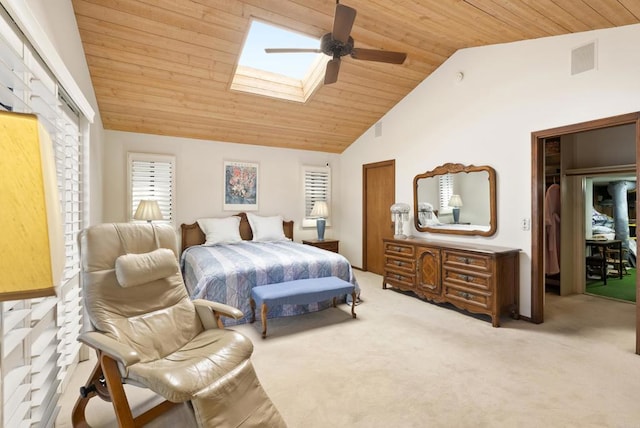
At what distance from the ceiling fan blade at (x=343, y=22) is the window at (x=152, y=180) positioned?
3473 mm

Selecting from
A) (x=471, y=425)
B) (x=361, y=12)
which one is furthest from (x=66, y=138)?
(x=471, y=425)

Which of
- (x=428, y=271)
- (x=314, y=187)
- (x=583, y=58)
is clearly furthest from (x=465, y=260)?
(x=314, y=187)

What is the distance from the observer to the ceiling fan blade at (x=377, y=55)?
10.1 feet

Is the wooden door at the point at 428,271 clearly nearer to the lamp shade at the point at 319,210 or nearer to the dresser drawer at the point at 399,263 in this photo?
the dresser drawer at the point at 399,263

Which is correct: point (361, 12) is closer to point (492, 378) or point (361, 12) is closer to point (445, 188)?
point (445, 188)

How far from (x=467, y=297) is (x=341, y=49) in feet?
9.91

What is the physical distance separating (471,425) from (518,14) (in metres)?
3.47

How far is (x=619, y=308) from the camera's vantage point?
3871 mm

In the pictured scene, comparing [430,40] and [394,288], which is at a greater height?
[430,40]

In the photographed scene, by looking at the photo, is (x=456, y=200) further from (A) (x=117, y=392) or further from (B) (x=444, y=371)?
(A) (x=117, y=392)

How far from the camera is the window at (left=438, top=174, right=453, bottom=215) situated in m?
4.44

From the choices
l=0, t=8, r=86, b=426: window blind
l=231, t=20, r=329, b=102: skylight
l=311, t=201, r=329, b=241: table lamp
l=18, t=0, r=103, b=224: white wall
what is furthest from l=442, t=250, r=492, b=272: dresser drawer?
l=18, t=0, r=103, b=224: white wall

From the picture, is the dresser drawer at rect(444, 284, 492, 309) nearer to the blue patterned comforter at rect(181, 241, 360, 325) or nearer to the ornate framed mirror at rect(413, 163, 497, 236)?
the ornate framed mirror at rect(413, 163, 497, 236)

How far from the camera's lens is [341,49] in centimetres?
303
